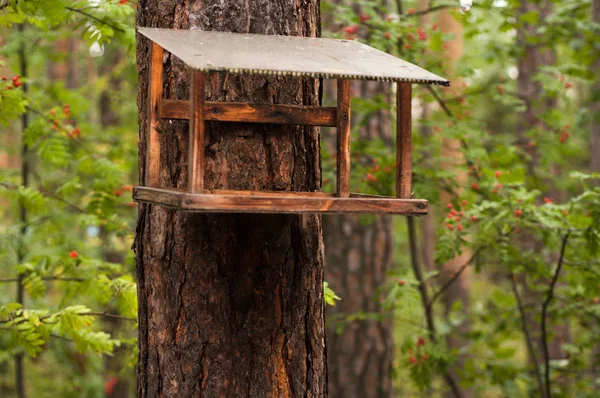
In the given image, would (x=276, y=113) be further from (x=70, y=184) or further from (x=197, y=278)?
(x=70, y=184)

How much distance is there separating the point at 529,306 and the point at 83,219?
3325 millimetres

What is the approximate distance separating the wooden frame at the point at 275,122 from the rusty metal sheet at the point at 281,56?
92 mm

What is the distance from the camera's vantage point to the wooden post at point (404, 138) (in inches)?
90.4

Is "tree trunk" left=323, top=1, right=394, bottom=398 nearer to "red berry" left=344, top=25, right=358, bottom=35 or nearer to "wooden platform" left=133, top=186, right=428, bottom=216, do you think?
"red berry" left=344, top=25, right=358, bottom=35

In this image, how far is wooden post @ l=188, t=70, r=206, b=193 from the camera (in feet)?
6.55

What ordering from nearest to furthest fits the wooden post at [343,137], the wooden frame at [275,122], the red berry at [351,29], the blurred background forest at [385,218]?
the wooden frame at [275,122] < the wooden post at [343,137] < the blurred background forest at [385,218] < the red berry at [351,29]

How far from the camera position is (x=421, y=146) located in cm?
527

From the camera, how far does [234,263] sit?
2344 millimetres

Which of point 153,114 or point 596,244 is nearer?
point 153,114

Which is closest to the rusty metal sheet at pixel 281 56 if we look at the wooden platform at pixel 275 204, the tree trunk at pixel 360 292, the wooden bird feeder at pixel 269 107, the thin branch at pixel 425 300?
the wooden bird feeder at pixel 269 107

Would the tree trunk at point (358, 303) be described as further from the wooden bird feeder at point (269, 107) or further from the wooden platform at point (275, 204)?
the wooden platform at point (275, 204)

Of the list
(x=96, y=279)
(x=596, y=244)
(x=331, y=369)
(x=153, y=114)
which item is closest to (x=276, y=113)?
(x=153, y=114)

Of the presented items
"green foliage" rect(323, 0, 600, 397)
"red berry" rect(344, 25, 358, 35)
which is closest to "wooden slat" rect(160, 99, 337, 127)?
"green foliage" rect(323, 0, 600, 397)

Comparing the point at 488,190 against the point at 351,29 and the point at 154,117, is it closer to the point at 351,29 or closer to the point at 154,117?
the point at 351,29
